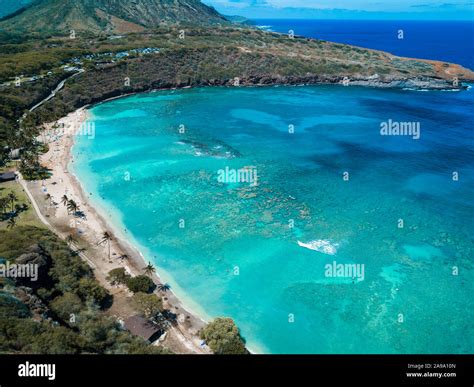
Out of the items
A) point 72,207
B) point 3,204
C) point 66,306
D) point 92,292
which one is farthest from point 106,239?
point 3,204

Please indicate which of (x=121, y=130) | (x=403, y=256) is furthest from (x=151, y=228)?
(x=121, y=130)

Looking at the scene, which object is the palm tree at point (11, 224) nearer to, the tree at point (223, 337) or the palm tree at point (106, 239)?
the palm tree at point (106, 239)

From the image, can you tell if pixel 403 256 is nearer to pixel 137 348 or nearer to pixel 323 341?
pixel 323 341

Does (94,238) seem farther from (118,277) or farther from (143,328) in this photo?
(143,328)

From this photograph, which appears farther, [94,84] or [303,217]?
[94,84]

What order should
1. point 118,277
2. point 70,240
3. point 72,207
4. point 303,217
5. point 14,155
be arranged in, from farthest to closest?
point 14,155 → point 303,217 → point 72,207 → point 70,240 → point 118,277

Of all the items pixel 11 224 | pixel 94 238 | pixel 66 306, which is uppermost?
pixel 11 224
